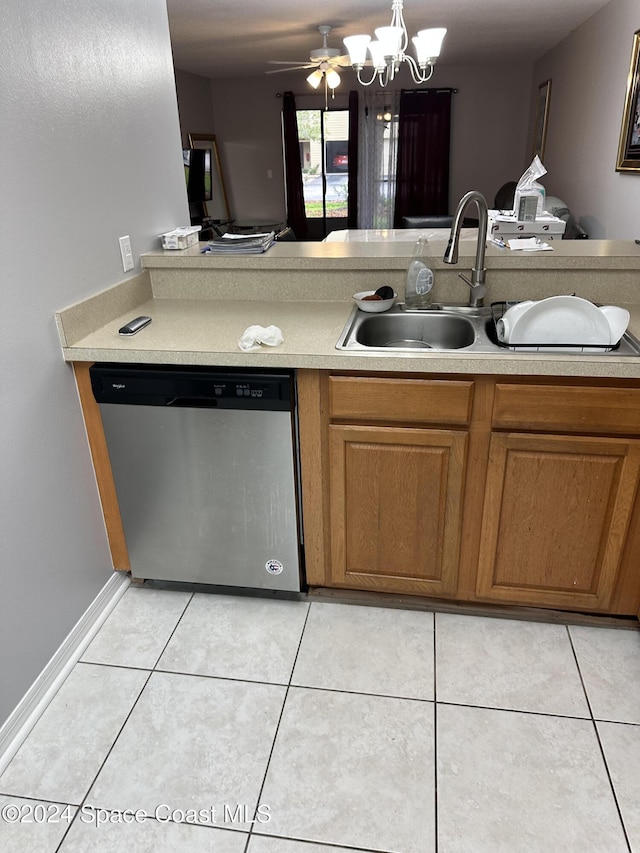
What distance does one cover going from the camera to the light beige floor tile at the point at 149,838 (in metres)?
1.26

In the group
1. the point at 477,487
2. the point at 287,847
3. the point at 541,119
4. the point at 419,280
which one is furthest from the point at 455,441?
the point at 541,119

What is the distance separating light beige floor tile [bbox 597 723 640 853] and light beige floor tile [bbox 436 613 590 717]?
0.26 ft

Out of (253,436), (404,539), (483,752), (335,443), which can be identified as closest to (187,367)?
(253,436)

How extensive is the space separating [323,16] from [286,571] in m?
4.50

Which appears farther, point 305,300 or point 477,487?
point 305,300

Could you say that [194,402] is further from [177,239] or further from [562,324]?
[562,324]

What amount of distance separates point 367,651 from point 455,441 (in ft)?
2.24

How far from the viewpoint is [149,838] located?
4.20ft

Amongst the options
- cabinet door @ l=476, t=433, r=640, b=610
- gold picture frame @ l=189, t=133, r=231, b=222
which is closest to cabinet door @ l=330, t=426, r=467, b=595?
cabinet door @ l=476, t=433, r=640, b=610

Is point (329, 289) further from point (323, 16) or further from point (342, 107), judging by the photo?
point (342, 107)

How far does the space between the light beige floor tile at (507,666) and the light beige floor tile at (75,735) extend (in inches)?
34.8

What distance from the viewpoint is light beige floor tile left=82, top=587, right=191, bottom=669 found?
5.76 feet

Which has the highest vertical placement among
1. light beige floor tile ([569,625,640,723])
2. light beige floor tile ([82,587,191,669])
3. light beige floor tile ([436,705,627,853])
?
light beige floor tile ([569,625,640,723])

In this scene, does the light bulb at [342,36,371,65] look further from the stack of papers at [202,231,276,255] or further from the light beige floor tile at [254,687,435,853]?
the light beige floor tile at [254,687,435,853]
